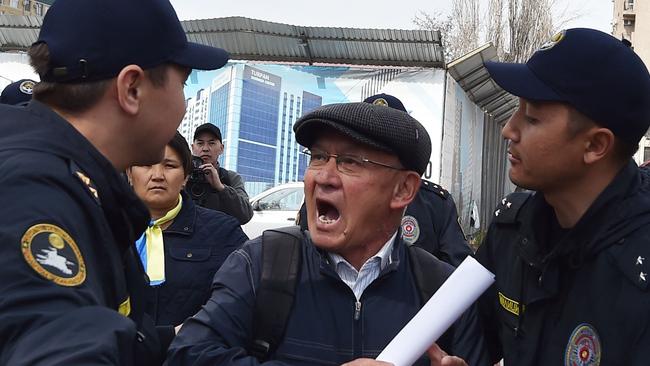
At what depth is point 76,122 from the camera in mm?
1601

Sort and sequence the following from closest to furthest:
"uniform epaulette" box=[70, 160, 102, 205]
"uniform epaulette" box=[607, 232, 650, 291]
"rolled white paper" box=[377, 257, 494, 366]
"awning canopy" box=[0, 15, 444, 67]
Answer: "uniform epaulette" box=[70, 160, 102, 205]
"rolled white paper" box=[377, 257, 494, 366]
"uniform epaulette" box=[607, 232, 650, 291]
"awning canopy" box=[0, 15, 444, 67]

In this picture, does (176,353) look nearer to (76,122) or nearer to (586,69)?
(76,122)

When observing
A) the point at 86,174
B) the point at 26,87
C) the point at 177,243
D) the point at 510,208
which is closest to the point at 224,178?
the point at 26,87

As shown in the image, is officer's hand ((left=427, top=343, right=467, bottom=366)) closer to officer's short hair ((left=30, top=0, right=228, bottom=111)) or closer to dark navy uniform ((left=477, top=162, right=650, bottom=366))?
dark navy uniform ((left=477, top=162, right=650, bottom=366))

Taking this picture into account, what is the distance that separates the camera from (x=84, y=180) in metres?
1.40

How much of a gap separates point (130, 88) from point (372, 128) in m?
0.76

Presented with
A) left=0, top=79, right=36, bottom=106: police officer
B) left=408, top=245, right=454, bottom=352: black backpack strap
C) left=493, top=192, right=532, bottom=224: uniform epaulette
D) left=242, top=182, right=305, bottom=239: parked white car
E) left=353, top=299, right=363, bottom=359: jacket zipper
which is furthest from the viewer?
left=242, top=182, right=305, bottom=239: parked white car

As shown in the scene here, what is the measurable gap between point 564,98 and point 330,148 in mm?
730

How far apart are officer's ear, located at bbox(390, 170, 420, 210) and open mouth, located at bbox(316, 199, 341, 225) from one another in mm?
182

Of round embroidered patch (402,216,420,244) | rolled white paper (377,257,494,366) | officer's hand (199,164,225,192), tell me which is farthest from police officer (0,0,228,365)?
officer's hand (199,164,225,192)

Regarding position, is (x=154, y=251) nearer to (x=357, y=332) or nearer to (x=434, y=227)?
(x=357, y=332)

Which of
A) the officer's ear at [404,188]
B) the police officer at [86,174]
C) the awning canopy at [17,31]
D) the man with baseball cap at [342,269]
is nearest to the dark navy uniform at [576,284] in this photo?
the man with baseball cap at [342,269]

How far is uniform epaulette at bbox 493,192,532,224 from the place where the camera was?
95.1 inches

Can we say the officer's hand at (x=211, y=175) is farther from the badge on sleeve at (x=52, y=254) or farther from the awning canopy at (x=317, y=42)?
the awning canopy at (x=317, y=42)
